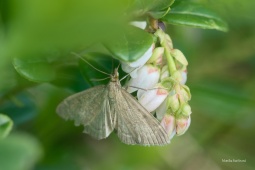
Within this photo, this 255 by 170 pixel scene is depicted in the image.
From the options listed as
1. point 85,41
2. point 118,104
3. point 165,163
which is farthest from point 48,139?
point 85,41

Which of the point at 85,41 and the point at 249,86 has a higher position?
the point at 85,41

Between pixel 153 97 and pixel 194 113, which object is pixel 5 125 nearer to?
pixel 153 97

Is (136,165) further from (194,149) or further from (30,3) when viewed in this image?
(30,3)

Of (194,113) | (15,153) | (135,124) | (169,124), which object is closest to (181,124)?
(169,124)

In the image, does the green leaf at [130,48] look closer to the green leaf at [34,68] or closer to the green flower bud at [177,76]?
the green flower bud at [177,76]

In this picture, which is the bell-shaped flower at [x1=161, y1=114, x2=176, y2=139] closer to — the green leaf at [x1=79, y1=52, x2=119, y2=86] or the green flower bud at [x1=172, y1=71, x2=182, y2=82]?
the green flower bud at [x1=172, y1=71, x2=182, y2=82]

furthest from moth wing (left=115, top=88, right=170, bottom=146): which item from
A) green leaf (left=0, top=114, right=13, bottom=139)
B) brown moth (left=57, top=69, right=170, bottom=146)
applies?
green leaf (left=0, top=114, right=13, bottom=139)
